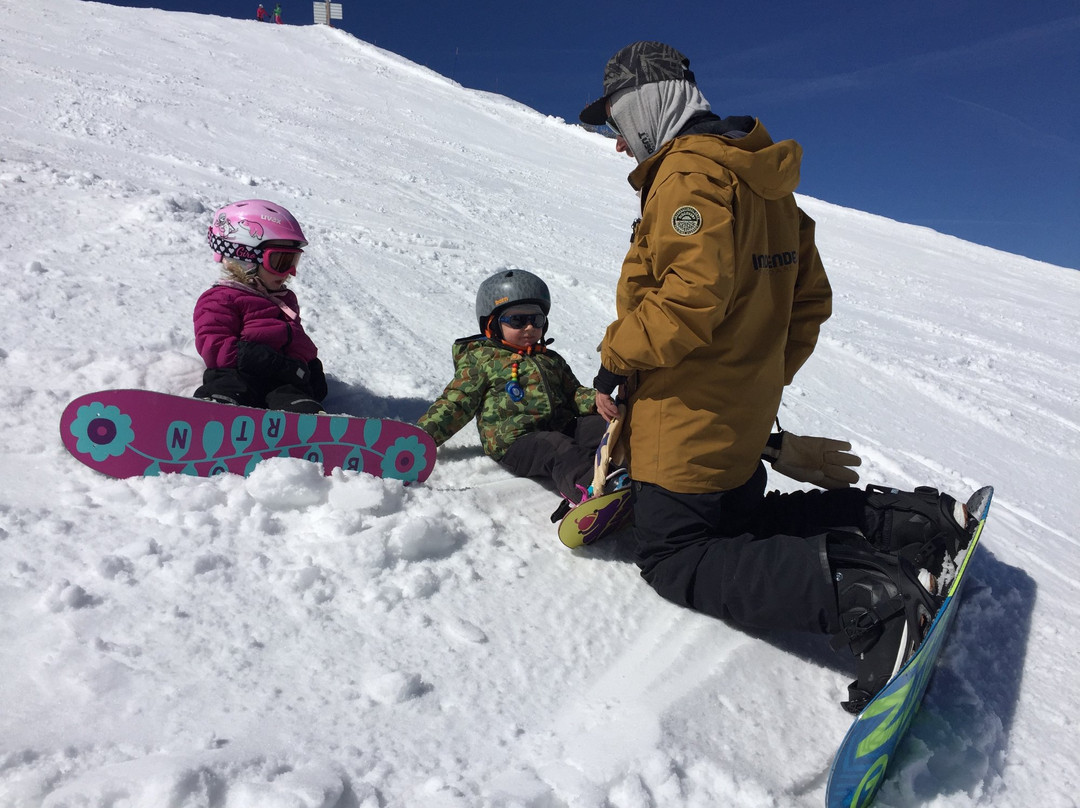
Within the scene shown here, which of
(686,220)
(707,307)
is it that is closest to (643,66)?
(686,220)

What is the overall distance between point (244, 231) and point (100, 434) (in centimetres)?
129

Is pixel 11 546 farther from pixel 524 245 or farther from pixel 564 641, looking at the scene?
pixel 524 245

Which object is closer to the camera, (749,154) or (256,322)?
(749,154)

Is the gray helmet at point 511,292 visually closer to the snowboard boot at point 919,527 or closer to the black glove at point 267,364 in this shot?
the black glove at point 267,364

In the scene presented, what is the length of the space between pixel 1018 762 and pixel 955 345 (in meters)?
7.08

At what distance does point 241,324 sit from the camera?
3.39 meters

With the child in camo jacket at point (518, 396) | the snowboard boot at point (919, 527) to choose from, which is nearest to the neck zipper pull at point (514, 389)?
the child in camo jacket at point (518, 396)

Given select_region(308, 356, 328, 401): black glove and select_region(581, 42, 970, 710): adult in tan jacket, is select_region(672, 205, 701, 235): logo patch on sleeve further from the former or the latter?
select_region(308, 356, 328, 401): black glove

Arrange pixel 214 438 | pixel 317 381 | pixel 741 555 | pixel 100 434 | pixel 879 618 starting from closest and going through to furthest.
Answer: pixel 879 618
pixel 741 555
pixel 100 434
pixel 214 438
pixel 317 381

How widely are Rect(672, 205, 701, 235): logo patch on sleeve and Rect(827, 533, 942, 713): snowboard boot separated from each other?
1181 millimetres

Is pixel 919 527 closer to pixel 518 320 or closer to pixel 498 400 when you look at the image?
pixel 498 400

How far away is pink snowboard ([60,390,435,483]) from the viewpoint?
2615mm

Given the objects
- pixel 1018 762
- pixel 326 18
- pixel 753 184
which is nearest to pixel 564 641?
pixel 1018 762

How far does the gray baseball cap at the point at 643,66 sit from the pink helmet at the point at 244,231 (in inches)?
72.6
